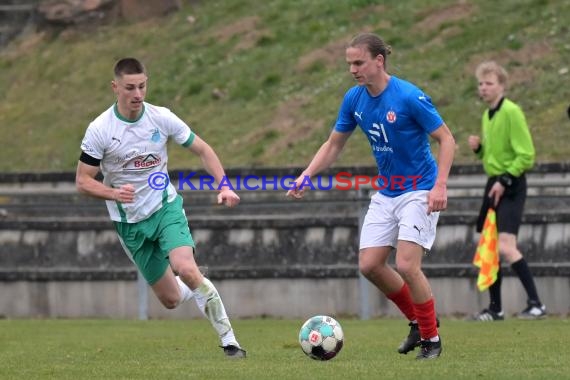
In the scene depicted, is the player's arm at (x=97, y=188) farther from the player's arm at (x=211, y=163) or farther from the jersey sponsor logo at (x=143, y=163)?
the player's arm at (x=211, y=163)

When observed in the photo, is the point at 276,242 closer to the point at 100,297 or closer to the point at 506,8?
the point at 100,297

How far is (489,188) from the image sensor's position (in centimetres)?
1448

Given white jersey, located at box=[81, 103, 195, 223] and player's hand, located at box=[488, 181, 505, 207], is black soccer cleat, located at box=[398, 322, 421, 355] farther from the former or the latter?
player's hand, located at box=[488, 181, 505, 207]

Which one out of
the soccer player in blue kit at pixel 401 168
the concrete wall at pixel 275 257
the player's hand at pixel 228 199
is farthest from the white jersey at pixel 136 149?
the concrete wall at pixel 275 257

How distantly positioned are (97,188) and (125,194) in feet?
0.92

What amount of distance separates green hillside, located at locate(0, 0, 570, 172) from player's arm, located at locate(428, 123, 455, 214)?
9.73 m

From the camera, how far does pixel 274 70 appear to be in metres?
25.1

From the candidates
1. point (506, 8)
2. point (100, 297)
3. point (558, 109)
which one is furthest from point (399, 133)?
point (506, 8)

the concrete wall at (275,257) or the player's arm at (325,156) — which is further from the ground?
the player's arm at (325,156)

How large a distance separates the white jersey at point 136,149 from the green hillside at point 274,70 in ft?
31.6

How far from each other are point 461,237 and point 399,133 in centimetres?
666

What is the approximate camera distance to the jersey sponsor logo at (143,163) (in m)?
10.6

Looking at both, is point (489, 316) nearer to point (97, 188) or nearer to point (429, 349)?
point (429, 349)
